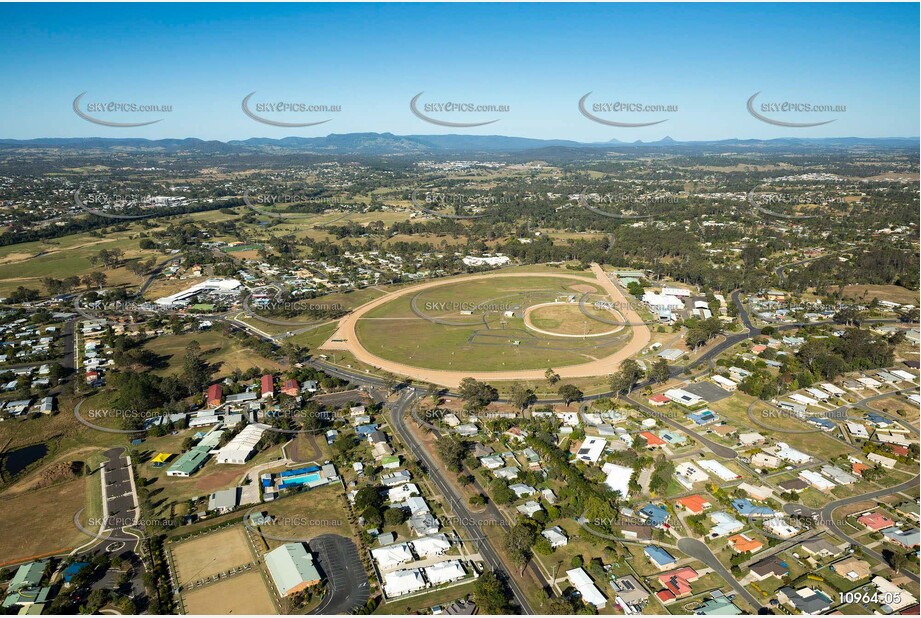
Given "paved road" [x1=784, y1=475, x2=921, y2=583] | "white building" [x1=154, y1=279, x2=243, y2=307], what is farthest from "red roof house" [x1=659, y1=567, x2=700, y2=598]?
"white building" [x1=154, y1=279, x2=243, y2=307]

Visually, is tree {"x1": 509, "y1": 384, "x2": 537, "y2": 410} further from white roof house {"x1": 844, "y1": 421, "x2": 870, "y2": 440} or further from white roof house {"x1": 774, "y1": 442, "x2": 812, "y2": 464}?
white roof house {"x1": 844, "y1": 421, "x2": 870, "y2": 440}

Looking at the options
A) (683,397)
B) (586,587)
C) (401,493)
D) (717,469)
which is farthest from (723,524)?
(401,493)

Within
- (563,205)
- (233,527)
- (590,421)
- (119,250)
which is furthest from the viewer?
(563,205)

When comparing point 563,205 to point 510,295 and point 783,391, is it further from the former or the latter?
point 783,391

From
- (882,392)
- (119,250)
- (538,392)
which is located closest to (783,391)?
(882,392)

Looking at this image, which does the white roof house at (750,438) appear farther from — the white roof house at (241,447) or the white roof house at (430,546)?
the white roof house at (241,447)

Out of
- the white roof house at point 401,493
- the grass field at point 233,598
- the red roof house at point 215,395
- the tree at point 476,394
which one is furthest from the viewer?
the red roof house at point 215,395

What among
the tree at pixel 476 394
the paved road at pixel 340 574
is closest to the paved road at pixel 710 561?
the paved road at pixel 340 574
